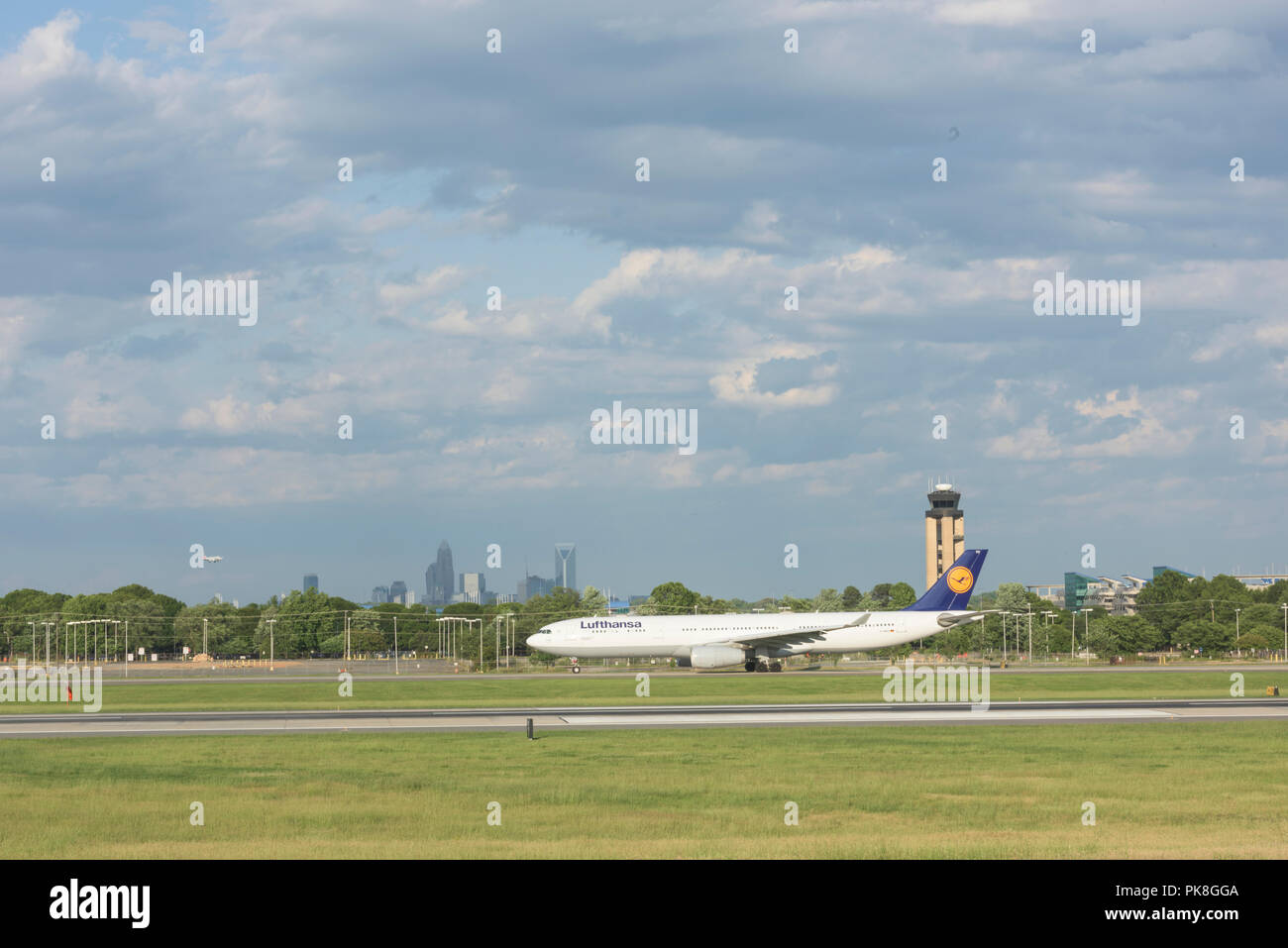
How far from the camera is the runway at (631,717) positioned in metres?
49.1

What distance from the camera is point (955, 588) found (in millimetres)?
102875

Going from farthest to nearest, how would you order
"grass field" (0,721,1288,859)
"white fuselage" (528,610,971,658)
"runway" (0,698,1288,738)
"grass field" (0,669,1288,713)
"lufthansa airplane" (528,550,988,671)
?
1. "white fuselage" (528,610,971,658)
2. "lufthansa airplane" (528,550,988,671)
3. "grass field" (0,669,1288,713)
4. "runway" (0,698,1288,738)
5. "grass field" (0,721,1288,859)

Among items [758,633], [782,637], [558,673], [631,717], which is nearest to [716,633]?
[758,633]

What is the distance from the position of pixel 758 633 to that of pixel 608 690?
2187 cm

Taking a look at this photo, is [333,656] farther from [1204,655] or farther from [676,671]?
[1204,655]

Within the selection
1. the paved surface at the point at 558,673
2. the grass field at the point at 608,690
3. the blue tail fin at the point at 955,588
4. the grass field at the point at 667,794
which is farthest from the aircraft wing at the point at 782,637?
the grass field at the point at 667,794

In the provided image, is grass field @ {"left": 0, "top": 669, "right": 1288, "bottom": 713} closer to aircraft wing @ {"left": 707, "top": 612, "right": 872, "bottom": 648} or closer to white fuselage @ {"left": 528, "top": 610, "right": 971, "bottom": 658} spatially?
white fuselage @ {"left": 528, "top": 610, "right": 971, "bottom": 658}

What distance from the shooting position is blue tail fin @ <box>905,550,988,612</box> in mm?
102688

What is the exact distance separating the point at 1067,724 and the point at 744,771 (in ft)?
63.8

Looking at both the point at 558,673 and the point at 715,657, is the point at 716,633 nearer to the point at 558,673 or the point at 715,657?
the point at 715,657

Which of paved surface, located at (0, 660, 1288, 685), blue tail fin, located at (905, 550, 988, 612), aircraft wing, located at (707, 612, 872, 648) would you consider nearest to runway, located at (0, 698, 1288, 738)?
paved surface, located at (0, 660, 1288, 685)

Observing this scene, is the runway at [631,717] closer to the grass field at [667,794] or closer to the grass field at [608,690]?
the grass field at [667,794]
